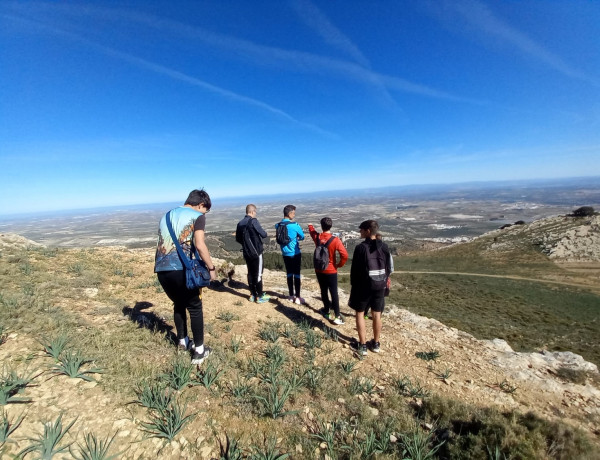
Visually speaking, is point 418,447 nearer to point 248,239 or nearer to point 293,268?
point 293,268

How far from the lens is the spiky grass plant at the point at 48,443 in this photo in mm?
2119

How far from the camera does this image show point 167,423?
8.39 ft

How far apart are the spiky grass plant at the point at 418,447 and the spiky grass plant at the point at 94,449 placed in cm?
266

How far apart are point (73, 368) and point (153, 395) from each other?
1087mm

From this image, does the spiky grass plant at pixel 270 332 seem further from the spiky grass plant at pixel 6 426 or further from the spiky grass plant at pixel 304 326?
the spiky grass plant at pixel 6 426

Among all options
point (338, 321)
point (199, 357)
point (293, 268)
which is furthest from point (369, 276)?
point (199, 357)

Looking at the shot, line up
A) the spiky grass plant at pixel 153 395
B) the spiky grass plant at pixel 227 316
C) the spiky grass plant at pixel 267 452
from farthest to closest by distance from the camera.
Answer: the spiky grass plant at pixel 227 316
the spiky grass plant at pixel 153 395
the spiky grass plant at pixel 267 452

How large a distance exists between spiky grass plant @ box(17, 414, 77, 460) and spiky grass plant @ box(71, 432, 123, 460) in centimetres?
13

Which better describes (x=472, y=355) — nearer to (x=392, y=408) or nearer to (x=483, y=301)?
(x=392, y=408)

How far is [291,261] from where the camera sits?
627 cm

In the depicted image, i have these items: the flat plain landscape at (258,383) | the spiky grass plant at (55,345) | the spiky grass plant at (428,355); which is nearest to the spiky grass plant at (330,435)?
the flat plain landscape at (258,383)

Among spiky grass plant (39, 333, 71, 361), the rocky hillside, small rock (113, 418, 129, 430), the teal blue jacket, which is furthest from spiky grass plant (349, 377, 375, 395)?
the rocky hillside

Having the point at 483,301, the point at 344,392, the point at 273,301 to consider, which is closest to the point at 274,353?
the point at 344,392

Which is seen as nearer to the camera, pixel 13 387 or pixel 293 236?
pixel 13 387
